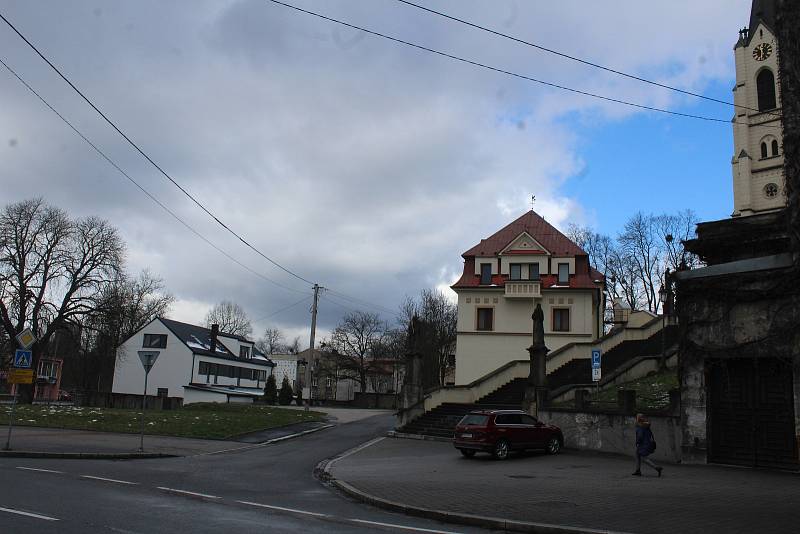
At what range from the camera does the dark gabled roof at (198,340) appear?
66.4 metres

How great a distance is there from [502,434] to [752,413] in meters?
6.69

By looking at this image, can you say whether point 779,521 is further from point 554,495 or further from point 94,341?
point 94,341

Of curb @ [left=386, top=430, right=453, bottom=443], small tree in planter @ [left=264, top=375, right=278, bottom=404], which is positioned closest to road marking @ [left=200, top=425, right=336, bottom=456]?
curb @ [left=386, top=430, right=453, bottom=443]

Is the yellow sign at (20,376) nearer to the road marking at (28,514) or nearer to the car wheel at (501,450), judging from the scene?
the road marking at (28,514)

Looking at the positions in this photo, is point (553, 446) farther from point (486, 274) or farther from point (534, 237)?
point (534, 237)

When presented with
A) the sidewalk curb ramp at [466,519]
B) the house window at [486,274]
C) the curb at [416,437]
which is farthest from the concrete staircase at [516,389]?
the sidewalk curb ramp at [466,519]

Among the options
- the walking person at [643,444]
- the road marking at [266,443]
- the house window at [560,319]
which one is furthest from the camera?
the house window at [560,319]

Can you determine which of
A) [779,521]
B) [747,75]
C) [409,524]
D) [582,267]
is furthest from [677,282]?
[747,75]

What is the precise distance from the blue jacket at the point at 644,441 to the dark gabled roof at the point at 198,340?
5716 centimetres

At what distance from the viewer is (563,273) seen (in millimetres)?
40812

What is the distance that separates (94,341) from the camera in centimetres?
5041

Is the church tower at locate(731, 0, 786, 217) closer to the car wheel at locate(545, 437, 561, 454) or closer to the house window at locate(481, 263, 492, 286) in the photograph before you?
the house window at locate(481, 263, 492, 286)

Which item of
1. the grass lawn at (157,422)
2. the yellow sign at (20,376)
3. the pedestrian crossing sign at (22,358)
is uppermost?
the pedestrian crossing sign at (22,358)

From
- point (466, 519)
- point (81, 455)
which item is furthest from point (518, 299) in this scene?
point (466, 519)
